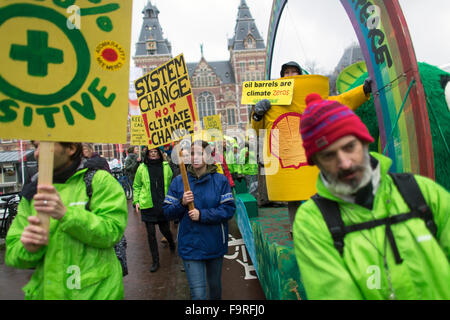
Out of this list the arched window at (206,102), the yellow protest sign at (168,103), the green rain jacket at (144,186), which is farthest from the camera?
the arched window at (206,102)

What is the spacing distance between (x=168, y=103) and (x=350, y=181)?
215 cm

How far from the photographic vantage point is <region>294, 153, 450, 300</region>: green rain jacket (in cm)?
108

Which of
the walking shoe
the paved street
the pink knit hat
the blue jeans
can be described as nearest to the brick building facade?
the paved street

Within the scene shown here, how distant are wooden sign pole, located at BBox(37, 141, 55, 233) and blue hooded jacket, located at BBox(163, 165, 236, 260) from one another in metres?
1.23

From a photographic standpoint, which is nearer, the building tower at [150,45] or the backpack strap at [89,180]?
the backpack strap at [89,180]

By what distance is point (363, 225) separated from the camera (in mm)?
1144

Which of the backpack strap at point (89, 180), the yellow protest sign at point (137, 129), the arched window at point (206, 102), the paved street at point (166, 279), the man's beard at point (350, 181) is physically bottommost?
the paved street at point (166, 279)

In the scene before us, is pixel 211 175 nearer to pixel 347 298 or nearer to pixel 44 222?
pixel 44 222

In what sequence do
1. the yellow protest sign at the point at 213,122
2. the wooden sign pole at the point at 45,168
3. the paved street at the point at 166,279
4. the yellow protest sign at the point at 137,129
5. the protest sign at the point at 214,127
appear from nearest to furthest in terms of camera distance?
the wooden sign pole at the point at 45,168 < the paved street at the point at 166,279 < the yellow protest sign at the point at 137,129 < the protest sign at the point at 214,127 < the yellow protest sign at the point at 213,122

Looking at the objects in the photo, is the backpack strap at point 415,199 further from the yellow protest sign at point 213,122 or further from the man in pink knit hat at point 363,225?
the yellow protest sign at point 213,122

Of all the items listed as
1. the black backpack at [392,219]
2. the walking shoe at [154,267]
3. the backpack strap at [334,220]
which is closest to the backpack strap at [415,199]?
the black backpack at [392,219]

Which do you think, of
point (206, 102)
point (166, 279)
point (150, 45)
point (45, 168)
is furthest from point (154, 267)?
point (150, 45)

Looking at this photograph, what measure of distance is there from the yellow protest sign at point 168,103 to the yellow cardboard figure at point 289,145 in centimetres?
71

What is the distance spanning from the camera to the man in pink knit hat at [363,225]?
1087mm
